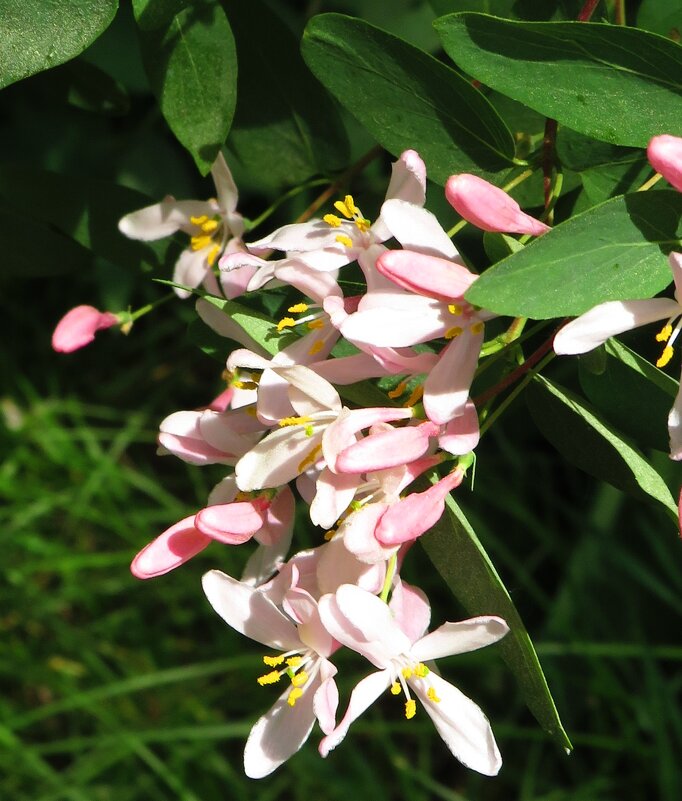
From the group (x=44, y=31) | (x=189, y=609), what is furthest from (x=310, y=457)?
(x=189, y=609)

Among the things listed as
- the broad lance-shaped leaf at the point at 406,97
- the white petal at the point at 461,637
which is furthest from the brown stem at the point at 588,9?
the white petal at the point at 461,637

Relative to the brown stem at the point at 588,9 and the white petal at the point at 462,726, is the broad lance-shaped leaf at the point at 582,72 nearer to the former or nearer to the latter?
the brown stem at the point at 588,9

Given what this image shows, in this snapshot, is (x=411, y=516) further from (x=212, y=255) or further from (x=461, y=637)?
(x=212, y=255)

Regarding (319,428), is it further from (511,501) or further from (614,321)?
(511,501)

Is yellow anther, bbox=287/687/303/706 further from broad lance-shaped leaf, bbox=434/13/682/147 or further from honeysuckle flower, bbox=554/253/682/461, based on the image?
broad lance-shaped leaf, bbox=434/13/682/147

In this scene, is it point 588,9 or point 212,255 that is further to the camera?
point 212,255

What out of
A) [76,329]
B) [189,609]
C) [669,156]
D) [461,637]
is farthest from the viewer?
[189,609]
